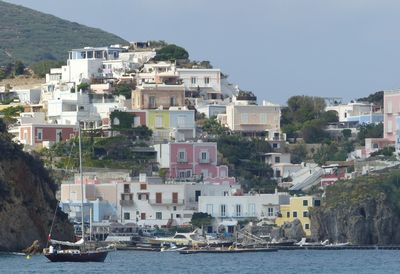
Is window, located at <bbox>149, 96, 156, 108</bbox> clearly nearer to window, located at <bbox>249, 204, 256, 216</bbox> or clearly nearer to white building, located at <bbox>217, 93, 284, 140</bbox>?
white building, located at <bbox>217, 93, 284, 140</bbox>

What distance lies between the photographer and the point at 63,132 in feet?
448

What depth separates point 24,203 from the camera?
327ft

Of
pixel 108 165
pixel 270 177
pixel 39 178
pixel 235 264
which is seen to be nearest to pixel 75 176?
pixel 108 165

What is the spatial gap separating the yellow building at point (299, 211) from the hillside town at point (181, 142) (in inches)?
2.9

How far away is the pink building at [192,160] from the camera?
433 ft

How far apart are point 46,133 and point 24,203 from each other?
122 feet

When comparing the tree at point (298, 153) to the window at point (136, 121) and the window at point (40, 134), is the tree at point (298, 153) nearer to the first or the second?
the window at point (136, 121)

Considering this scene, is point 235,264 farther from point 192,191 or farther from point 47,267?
point 192,191

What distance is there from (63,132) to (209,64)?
22.2m

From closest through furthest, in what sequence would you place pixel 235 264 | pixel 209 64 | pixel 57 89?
pixel 235 264 → pixel 57 89 → pixel 209 64

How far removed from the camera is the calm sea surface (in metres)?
88.7

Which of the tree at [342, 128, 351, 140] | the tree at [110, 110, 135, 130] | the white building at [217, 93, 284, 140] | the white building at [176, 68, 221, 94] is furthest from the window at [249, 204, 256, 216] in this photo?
the white building at [176, 68, 221, 94]

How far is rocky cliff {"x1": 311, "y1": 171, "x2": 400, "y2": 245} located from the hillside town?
6.28 feet

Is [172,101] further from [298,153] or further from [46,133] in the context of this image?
[46,133]
